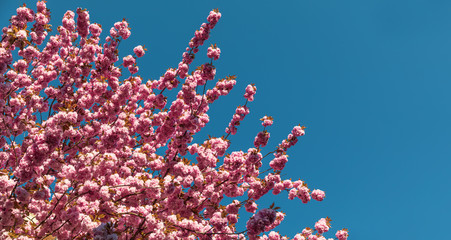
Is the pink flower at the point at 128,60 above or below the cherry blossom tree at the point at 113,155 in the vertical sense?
above

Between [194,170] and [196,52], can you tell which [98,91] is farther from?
[194,170]

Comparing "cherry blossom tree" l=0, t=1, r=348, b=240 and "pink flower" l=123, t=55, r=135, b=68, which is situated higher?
"pink flower" l=123, t=55, r=135, b=68

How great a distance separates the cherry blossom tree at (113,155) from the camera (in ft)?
21.2

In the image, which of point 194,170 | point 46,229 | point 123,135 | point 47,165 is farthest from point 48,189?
point 194,170

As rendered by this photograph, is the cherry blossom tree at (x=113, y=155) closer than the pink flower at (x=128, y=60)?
Yes

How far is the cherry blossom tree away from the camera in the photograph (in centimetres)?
647

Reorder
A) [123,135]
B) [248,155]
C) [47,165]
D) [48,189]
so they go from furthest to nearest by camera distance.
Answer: [248,155], [123,135], [47,165], [48,189]

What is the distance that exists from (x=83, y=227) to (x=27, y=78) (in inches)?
200

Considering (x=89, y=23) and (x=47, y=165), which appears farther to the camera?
(x=89, y=23)

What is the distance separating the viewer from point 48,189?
6.23 meters

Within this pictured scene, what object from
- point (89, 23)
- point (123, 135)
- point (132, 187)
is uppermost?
point (89, 23)

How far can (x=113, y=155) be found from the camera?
22.9 feet

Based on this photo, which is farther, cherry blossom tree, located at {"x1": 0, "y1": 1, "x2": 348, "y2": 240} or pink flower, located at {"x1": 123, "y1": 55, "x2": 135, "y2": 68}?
pink flower, located at {"x1": 123, "y1": 55, "x2": 135, "y2": 68}

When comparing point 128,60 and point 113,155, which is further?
point 128,60
